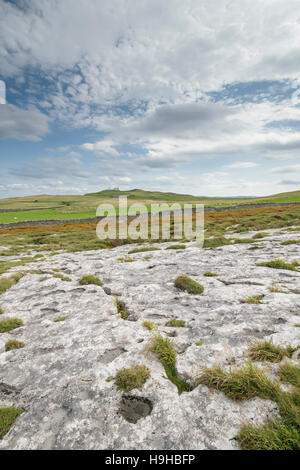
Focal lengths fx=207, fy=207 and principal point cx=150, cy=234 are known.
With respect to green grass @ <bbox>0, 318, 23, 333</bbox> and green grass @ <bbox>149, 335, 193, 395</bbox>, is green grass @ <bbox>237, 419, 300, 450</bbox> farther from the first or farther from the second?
green grass @ <bbox>0, 318, 23, 333</bbox>

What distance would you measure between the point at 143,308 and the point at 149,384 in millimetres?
3877

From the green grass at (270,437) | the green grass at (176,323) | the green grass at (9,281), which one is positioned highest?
the green grass at (270,437)

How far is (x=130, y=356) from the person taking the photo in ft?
17.6

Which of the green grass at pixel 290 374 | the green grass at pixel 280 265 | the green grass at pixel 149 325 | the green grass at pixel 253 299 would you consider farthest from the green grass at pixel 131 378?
the green grass at pixel 280 265

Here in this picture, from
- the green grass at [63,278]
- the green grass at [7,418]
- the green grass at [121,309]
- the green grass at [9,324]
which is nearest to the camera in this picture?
the green grass at [7,418]

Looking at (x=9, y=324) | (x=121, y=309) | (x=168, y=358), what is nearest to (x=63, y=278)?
(x=9, y=324)

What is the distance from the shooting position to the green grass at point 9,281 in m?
11.6

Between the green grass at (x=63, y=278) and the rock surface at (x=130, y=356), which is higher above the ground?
the rock surface at (x=130, y=356)

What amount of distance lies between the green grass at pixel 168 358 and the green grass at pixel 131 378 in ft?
1.77

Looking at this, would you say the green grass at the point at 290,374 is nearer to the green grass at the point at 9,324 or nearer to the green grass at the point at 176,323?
the green grass at the point at 176,323

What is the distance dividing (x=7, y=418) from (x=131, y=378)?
2.37 metres

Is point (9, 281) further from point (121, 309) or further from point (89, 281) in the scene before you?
point (121, 309)

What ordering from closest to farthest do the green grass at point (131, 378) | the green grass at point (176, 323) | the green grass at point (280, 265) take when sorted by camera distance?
1. the green grass at point (131, 378)
2. the green grass at point (176, 323)
3. the green grass at point (280, 265)
